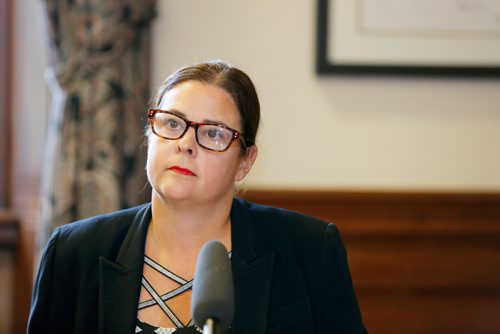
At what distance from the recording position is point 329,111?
372cm

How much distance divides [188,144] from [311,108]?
1720 mm

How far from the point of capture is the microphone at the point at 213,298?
133 centimetres

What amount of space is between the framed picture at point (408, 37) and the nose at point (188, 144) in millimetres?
1695

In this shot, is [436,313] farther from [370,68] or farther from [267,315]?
[267,315]

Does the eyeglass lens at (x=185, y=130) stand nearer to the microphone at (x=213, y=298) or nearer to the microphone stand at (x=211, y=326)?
the microphone at (x=213, y=298)

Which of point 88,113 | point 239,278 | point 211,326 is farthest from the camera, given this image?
point 88,113

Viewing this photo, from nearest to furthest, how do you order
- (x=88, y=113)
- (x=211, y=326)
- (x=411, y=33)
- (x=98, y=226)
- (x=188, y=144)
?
(x=211, y=326) → (x=188, y=144) → (x=98, y=226) → (x=88, y=113) → (x=411, y=33)

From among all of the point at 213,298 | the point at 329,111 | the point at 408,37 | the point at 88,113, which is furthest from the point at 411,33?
the point at 213,298

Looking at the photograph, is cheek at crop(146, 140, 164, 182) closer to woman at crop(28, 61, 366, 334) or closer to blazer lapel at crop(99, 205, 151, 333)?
woman at crop(28, 61, 366, 334)

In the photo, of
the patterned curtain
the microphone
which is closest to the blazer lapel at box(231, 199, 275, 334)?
the microphone

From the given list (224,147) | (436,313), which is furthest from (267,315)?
(436,313)

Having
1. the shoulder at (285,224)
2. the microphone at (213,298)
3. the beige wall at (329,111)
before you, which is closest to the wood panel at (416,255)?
the beige wall at (329,111)

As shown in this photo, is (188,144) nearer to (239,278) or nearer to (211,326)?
(239,278)

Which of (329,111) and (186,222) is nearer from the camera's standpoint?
(186,222)
